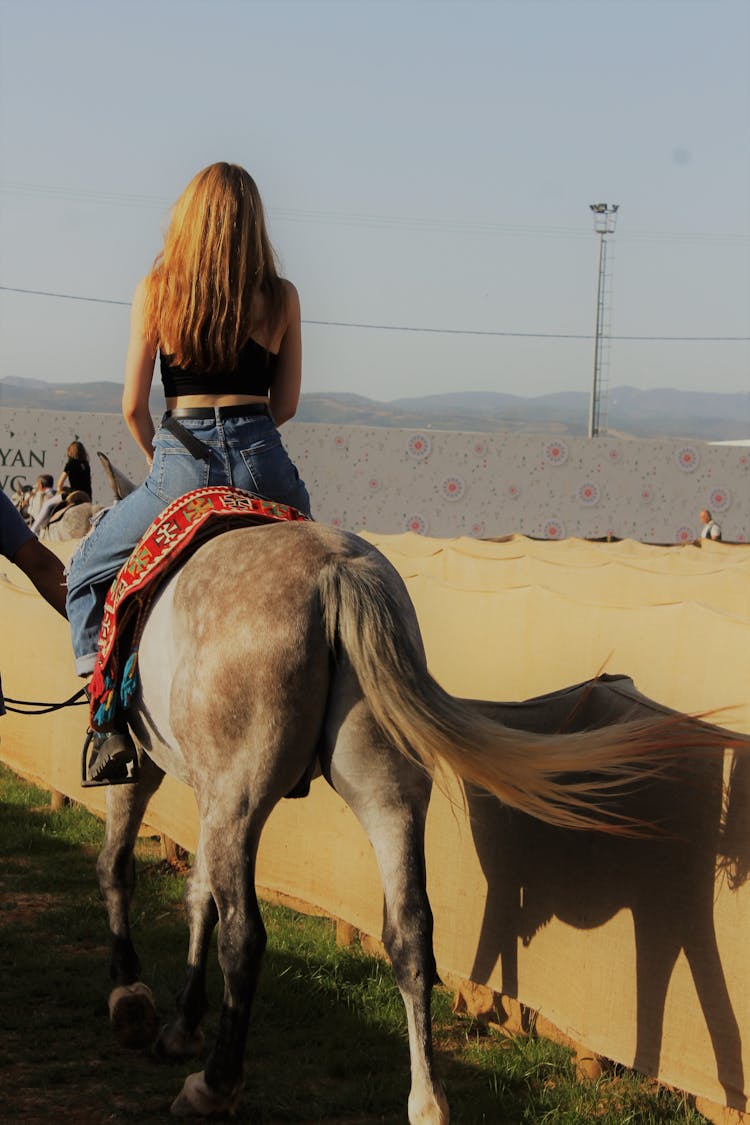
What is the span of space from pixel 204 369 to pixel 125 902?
209 cm

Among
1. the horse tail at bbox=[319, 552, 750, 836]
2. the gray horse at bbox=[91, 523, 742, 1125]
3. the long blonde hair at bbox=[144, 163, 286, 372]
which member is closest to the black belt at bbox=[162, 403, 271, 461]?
the long blonde hair at bbox=[144, 163, 286, 372]

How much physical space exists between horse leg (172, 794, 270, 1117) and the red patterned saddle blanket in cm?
61

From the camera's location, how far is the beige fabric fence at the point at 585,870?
361 cm

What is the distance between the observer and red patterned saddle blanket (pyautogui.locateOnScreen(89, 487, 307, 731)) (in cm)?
369

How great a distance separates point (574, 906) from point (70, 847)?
3930 millimetres

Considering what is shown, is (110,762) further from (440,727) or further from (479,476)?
(479,476)

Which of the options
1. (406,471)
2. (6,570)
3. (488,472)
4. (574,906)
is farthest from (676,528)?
(574,906)

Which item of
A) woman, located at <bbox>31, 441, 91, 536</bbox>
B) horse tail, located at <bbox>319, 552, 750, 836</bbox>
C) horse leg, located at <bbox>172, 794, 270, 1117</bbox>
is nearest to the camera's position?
horse tail, located at <bbox>319, 552, 750, 836</bbox>

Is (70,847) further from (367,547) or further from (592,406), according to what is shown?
(592,406)

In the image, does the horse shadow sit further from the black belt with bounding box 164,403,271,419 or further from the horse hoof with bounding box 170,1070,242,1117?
the black belt with bounding box 164,403,271,419

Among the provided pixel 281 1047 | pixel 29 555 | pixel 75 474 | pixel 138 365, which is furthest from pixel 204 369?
pixel 75 474

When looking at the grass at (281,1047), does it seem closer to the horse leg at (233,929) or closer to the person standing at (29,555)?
the horse leg at (233,929)

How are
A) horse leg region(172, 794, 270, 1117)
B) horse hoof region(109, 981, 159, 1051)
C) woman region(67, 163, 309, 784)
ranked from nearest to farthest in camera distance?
horse leg region(172, 794, 270, 1117) → woman region(67, 163, 309, 784) → horse hoof region(109, 981, 159, 1051)

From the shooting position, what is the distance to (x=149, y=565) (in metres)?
3.69
